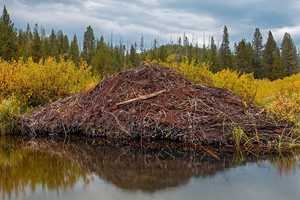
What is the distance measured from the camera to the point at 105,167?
21.5ft

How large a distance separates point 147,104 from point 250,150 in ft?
8.76

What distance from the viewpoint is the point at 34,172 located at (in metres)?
6.12

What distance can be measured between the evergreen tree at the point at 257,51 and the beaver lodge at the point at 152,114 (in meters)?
54.6

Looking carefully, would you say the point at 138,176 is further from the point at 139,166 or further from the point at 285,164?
the point at 285,164

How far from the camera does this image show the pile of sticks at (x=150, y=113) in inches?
317

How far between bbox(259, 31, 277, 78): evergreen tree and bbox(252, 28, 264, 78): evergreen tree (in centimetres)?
163

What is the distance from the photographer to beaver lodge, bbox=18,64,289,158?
8.02 meters

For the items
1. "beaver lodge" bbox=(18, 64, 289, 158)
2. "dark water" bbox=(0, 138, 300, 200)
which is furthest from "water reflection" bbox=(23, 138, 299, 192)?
"beaver lodge" bbox=(18, 64, 289, 158)

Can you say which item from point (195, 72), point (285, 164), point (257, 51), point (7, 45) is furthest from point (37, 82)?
point (257, 51)

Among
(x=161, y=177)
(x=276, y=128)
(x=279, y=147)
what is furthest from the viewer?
(x=276, y=128)

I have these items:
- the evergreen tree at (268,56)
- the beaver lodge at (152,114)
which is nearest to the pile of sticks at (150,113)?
the beaver lodge at (152,114)

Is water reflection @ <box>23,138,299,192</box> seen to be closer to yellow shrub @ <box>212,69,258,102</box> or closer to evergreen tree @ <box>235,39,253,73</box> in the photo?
yellow shrub @ <box>212,69,258,102</box>

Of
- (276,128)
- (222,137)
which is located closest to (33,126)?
(222,137)

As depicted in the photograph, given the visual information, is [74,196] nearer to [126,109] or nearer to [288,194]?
[288,194]
